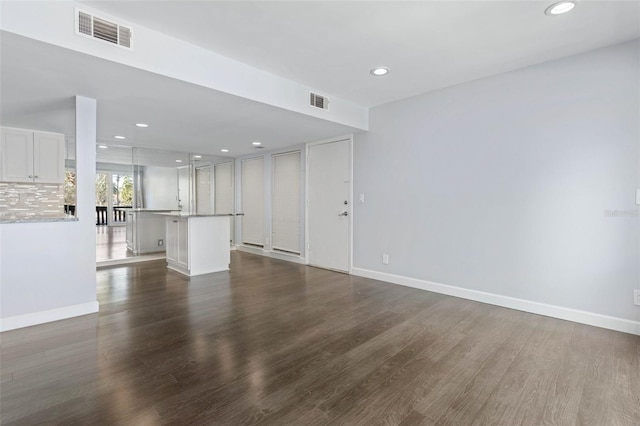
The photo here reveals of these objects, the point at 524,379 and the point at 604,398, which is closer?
the point at 604,398

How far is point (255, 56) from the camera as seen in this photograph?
301 centimetres

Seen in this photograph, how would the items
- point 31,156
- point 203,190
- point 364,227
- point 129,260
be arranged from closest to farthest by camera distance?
point 364,227
point 31,156
point 129,260
point 203,190

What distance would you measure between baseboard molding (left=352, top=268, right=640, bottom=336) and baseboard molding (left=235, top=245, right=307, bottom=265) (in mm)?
1848

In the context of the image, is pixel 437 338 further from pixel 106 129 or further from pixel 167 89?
pixel 106 129

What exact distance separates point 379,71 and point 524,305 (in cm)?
298

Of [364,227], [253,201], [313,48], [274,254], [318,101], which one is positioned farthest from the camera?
[253,201]

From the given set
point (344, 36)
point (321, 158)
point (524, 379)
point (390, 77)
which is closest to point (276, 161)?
point (321, 158)

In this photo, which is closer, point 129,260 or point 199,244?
point 199,244

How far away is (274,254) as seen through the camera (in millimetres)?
6598

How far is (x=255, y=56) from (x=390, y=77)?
1533 mm

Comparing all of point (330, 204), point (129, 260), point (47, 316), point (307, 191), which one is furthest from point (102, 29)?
point (129, 260)

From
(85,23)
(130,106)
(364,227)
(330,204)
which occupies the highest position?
(85,23)

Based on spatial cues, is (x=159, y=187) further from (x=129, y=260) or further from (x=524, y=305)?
(x=524, y=305)

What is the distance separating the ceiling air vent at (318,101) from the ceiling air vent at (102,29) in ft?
6.59
